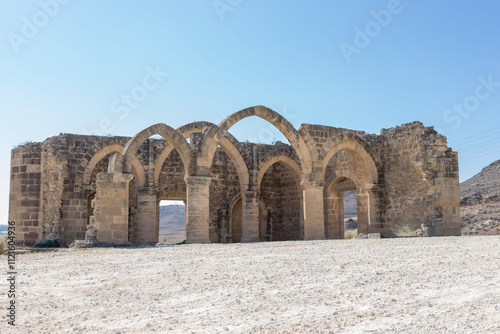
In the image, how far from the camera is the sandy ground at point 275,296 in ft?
11.9

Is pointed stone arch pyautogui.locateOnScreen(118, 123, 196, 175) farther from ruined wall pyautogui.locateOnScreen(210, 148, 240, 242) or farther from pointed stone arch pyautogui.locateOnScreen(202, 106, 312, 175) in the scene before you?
ruined wall pyautogui.locateOnScreen(210, 148, 240, 242)

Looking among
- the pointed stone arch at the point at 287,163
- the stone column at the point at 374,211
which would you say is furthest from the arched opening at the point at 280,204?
the stone column at the point at 374,211

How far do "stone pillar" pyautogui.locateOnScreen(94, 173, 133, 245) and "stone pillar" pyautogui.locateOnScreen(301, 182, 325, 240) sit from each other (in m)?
5.14

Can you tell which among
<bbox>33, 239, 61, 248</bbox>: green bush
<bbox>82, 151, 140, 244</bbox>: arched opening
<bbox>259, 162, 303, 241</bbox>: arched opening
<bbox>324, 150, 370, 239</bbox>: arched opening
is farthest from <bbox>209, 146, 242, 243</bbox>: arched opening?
<bbox>33, 239, 61, 248</bbox>: green bush

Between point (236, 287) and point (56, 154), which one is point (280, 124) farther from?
point (236, 287)

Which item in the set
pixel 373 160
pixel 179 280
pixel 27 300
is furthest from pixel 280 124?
pixel 27 300

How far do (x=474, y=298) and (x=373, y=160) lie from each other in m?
12.1

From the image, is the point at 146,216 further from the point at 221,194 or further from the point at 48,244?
the point at 221,194

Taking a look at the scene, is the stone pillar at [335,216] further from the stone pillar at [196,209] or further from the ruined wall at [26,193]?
the ruined wall at [26,193]

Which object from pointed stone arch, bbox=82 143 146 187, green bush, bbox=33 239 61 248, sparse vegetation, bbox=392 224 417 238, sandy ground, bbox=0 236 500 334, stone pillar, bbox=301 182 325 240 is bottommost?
sandy ground, bbox=0 236 500 334

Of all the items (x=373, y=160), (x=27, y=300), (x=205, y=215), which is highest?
(x=373, y=160)

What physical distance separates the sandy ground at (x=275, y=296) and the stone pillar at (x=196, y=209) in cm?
600

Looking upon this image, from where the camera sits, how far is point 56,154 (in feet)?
50.5

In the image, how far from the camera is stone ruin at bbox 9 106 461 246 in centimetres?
1305
